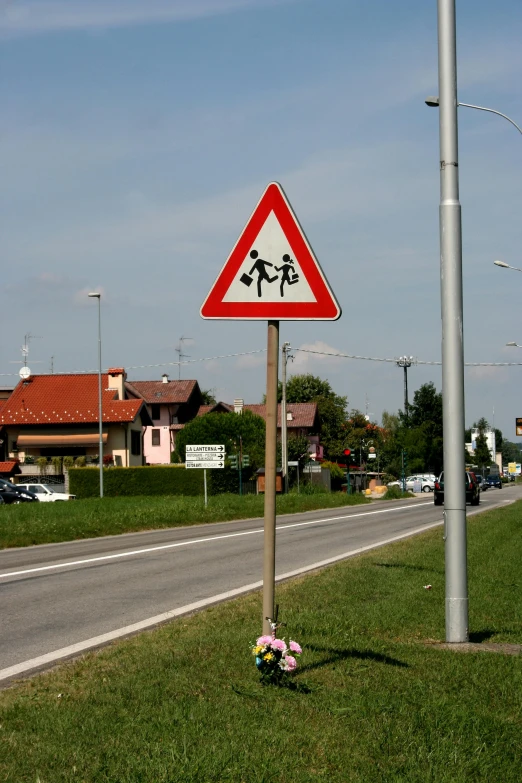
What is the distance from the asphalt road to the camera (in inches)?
350

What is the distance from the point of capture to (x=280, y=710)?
5383 mm

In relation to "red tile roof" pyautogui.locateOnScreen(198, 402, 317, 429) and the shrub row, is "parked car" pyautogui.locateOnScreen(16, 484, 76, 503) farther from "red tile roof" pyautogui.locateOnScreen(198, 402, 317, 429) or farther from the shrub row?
"red tile roof" pyautogui.locateOnScreen(198, 402, 317, 429)

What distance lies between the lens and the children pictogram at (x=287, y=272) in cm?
625

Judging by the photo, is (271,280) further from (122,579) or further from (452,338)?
(122,579)

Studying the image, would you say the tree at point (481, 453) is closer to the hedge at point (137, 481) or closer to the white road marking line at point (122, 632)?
the hedge at point (137, 481)

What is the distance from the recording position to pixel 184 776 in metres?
4.23

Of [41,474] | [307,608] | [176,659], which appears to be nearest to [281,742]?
[176,659]

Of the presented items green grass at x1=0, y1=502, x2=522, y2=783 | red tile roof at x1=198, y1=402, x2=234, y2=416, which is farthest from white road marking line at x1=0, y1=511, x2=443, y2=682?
red tile roof at x1=198, y1=402, x2=234, y2=416

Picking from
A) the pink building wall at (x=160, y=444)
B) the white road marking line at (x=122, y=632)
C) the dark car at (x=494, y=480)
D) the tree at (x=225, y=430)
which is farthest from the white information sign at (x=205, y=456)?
the dark car at (x=494, y=480)

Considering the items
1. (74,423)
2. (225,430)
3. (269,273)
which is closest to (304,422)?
(225,430)

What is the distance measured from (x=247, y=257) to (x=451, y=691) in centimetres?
291

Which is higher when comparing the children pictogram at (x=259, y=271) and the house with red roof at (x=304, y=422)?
the house with red roof at (x=304, y=422)

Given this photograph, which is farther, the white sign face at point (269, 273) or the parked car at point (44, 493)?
the parked car at point (44, 493)

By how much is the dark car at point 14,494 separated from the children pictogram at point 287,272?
4572cm
